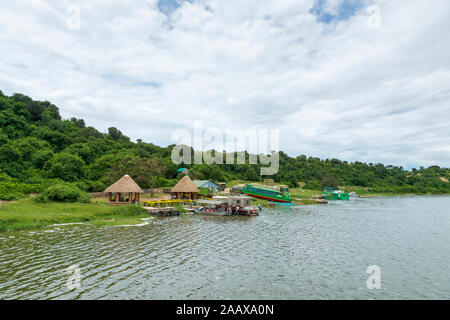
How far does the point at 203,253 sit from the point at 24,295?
12.5 meters

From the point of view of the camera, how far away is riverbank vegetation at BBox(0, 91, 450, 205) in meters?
57.5

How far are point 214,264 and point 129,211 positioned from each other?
80.9ft

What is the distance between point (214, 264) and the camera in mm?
19844

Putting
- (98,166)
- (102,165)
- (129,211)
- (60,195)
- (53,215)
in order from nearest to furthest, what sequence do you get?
(53,215) → (60,195) → (129,211) → (98,166) → (102,165)

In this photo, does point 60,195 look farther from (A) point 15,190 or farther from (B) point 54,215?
(A) point 15,190

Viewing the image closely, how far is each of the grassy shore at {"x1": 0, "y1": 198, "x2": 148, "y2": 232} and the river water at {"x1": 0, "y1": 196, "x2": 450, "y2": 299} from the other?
2.61m

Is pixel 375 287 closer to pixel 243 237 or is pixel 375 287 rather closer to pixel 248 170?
pixel 243 237

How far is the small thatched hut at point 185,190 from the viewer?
5662 cm

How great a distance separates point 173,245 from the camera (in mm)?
24734

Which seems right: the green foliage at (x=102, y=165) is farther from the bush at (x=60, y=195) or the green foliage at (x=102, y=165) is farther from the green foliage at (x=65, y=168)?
the bush at (x=60, y=195)

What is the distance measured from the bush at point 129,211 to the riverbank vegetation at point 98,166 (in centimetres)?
706

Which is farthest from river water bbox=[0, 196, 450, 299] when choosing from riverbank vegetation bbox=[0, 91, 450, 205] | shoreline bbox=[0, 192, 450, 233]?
riverbank vegetation bbox=[0, 91, 450, 205]

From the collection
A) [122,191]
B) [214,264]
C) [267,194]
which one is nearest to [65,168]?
[122,191]
